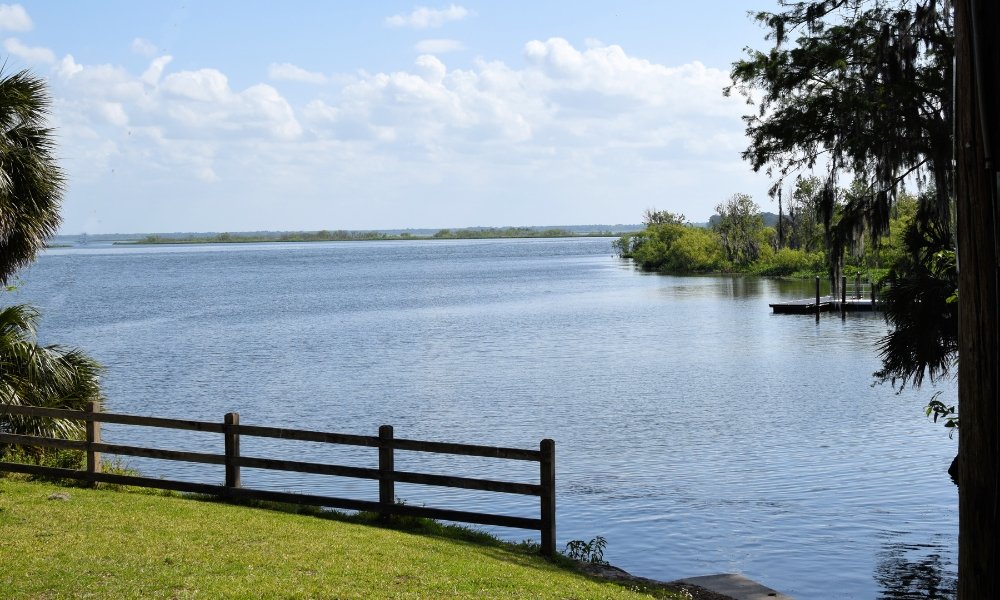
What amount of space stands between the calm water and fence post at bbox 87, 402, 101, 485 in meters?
6.19

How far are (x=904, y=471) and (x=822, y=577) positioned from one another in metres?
8.62

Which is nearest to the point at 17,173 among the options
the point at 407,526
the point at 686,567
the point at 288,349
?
the point at 407,526

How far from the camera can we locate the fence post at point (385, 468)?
13141 millimetres

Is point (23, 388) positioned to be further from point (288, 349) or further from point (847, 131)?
point (288, 349)

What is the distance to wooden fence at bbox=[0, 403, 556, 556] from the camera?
1255 centimetres

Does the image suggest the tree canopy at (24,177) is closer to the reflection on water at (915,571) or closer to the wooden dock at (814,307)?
the reflection on water at (915,571)

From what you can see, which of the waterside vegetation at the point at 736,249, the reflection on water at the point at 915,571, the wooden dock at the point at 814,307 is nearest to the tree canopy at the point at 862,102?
the reflection on water at the point at 915,571

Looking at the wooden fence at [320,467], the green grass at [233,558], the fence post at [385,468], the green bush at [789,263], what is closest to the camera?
the green grass at [233,558]

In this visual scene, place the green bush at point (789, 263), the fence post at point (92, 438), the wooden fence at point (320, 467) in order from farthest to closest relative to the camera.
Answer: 1. the green bush at point (789, 263)
2. the fence post at point (92, 438)
3. the wooden fence at point (320, 467)

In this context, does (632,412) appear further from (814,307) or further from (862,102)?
(814,307)

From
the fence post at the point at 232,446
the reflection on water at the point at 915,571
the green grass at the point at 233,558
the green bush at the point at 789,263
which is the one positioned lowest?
the reflection on water at the point at 915,571

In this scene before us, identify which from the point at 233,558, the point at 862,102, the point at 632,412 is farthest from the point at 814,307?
the point at 233,558

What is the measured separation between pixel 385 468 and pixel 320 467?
3.42 ft

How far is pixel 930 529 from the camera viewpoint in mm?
17953
